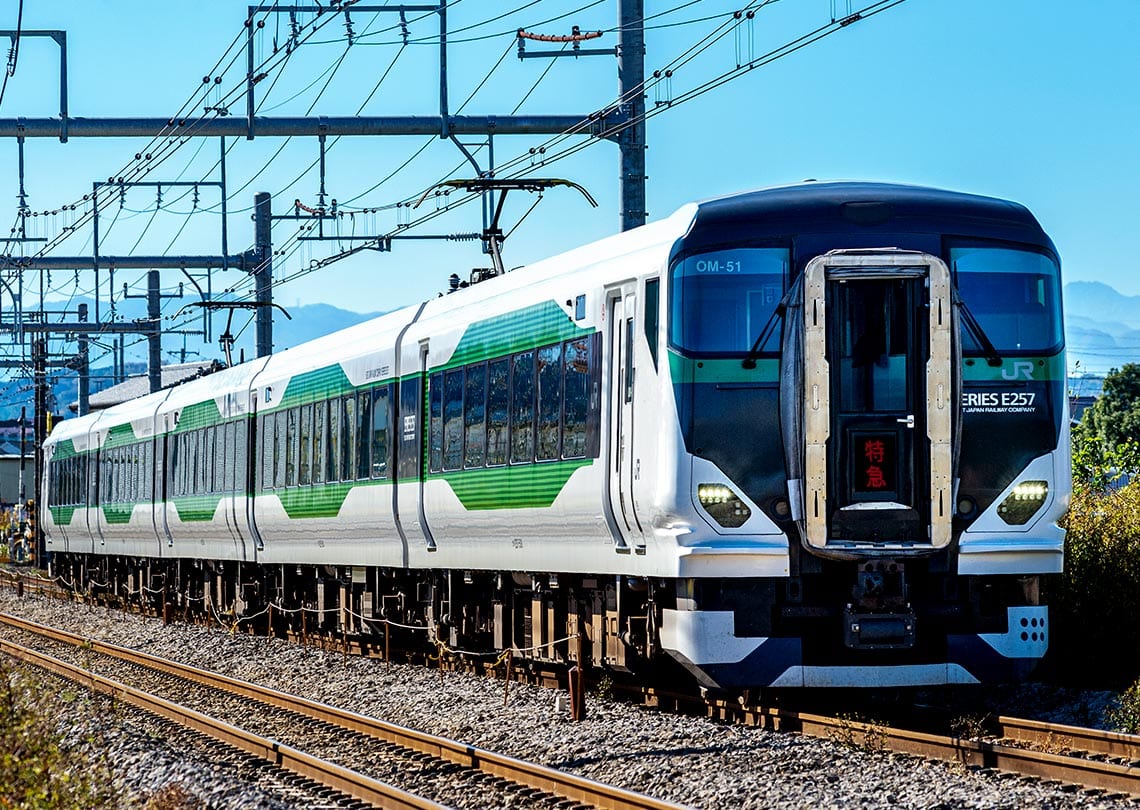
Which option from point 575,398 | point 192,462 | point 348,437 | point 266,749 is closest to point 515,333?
point 575,398

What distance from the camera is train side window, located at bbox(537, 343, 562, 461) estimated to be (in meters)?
13.5

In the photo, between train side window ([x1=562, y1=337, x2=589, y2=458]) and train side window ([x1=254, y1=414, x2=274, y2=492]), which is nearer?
train side window ([x1=562, y1=337, x2=589, y2=458])

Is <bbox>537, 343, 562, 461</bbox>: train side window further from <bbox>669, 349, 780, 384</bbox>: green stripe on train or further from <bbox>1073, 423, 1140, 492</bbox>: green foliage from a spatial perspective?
<bbox>1073, 423, 1140, 492</bbox>: green foliage

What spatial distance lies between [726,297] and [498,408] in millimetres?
3698

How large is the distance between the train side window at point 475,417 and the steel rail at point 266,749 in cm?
297

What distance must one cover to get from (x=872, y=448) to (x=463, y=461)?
5.10 meters

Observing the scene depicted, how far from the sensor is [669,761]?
35.4ft

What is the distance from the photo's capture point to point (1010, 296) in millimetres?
11570

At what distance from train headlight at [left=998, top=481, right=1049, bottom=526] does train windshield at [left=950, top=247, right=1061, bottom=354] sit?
86 centimetres

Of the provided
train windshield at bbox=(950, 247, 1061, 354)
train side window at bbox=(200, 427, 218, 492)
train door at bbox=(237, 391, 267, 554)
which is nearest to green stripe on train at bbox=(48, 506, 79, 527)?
train side window at bbox=(200, 427, 218, 492)

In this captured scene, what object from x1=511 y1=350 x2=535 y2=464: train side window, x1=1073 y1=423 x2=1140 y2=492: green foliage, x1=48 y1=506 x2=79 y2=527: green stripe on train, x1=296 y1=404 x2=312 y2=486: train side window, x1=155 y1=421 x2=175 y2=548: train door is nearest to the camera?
x1=511 y1=350 x2=535 y2=464: train side window

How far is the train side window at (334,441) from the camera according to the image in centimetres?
1948

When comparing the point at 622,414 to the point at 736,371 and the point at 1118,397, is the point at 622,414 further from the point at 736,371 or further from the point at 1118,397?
the point at 1118,397

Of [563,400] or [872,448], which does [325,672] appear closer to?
[563,400]
